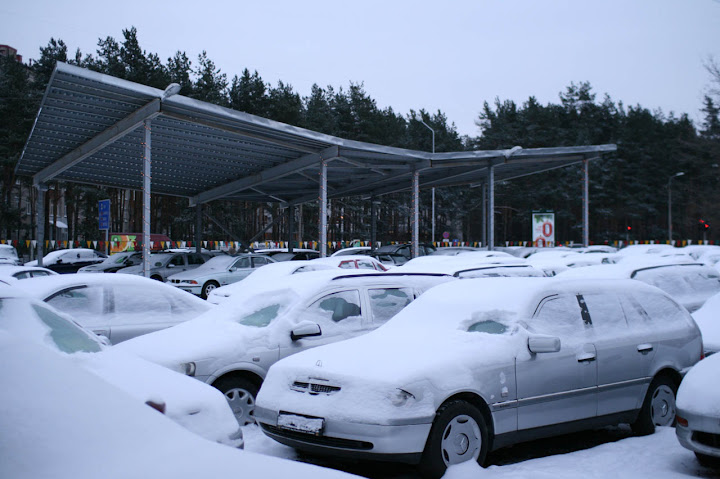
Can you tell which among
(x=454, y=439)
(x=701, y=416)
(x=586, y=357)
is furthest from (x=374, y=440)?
(x=701, y=416)

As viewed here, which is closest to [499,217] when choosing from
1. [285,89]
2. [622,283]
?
[285,89]

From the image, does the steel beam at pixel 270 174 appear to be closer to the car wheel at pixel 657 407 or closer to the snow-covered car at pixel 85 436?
the car wheel at pixel 657 407

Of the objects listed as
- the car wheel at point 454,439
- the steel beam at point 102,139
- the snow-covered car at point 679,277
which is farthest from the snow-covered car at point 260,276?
the car wheel at point 454,439

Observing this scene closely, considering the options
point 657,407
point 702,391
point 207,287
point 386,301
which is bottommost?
point 657,407

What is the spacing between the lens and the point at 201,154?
23719 mm

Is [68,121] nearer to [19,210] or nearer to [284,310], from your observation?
[284,310]

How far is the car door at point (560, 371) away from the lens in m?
5.29

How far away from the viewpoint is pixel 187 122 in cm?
1883

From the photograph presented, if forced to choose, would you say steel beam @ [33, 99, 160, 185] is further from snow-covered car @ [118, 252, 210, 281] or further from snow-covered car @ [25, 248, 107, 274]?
snow-covered car @ [25, 248, 107, 274]

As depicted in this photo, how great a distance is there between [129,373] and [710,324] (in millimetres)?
7722

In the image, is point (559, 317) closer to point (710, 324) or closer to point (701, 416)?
point (701, 416)

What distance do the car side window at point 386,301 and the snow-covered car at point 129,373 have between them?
298cm

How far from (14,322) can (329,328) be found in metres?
3.20

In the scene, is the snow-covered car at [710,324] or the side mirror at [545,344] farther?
the snow-covered car at [710,324]
